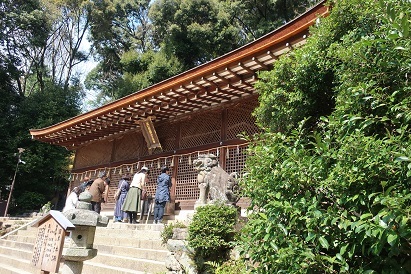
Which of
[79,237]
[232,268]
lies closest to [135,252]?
[79,237]

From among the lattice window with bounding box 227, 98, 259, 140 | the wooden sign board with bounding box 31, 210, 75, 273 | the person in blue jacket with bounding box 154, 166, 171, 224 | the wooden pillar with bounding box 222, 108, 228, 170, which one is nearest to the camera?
the wooden sign board with bounding box 31, 210, 75, 273

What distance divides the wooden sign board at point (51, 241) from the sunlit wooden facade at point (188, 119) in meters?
3.61

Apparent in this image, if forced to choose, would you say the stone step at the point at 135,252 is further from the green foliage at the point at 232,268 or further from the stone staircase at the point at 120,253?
the green foliage at the point at 232,268

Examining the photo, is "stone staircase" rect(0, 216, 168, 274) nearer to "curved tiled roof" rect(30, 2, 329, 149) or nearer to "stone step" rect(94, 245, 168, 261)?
"stone step" rect(94, 245, 168, 261)

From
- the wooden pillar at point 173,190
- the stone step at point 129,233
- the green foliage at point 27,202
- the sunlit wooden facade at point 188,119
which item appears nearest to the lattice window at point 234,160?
the sunlit wooden facade at point 188,119

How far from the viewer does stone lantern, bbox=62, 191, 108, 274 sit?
158 inches

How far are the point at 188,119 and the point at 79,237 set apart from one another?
677cm

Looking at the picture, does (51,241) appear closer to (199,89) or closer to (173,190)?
(199,89)

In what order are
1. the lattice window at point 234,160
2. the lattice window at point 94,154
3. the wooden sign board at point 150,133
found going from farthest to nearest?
the lattice window at point 94,154 < the wooden sign board at point 150,133 < the lattice window at point 234,160

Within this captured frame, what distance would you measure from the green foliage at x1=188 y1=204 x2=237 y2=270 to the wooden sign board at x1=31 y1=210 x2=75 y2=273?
1.76m

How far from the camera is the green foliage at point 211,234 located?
14.8 ft

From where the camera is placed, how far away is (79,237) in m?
4.15

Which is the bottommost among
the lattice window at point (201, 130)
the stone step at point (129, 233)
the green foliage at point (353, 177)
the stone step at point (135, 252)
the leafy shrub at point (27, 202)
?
the stone step at point (135, 252)

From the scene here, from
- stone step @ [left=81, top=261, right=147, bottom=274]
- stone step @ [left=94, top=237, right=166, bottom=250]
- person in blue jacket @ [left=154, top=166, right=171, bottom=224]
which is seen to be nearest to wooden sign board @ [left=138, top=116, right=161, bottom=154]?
person in blue jacket @ [left=154, top=166, right=171, bottom=224]
